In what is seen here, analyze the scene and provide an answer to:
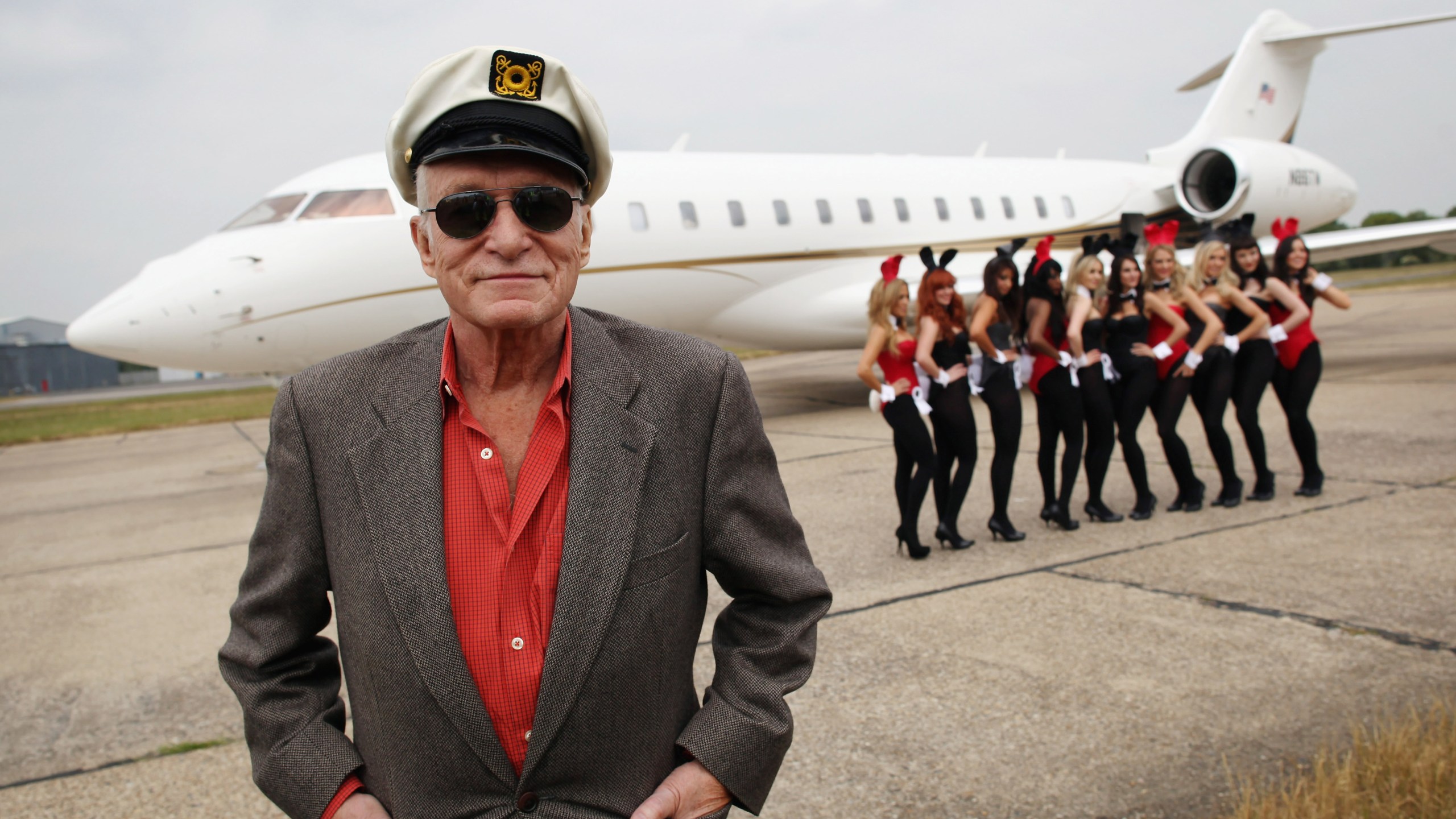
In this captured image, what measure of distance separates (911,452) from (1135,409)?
1.65 metres

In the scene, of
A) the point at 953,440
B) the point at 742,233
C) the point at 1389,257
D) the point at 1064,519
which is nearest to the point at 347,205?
the point at 742,233

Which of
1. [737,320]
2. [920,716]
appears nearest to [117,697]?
[920,716]

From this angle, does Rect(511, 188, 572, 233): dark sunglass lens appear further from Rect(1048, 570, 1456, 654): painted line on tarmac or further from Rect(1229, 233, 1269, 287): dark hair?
Rect(1229, 233, 1269, 287): dark hair

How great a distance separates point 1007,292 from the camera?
6070mm

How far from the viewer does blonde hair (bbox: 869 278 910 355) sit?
5.48 m

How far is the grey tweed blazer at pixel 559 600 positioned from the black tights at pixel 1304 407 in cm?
578

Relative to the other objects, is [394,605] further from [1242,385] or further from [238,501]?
[238,501]

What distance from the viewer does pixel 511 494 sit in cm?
143

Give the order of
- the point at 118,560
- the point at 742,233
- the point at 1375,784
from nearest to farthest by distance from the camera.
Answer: the point at 1375,784
the point at 118,560
the point at 742,233

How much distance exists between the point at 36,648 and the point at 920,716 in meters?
4.21

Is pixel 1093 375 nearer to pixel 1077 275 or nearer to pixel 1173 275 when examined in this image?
pixel 1077 275

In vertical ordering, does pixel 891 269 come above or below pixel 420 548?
below

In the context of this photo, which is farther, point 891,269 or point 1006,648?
point 891,269

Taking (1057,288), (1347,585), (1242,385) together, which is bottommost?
(1347,585)
